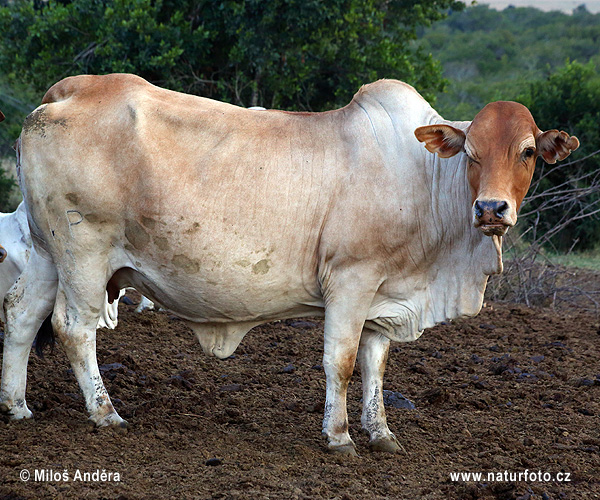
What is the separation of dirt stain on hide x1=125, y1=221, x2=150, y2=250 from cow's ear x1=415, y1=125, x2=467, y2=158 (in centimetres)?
152

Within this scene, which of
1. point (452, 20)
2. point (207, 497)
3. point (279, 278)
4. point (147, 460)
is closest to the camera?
point (207, 497)

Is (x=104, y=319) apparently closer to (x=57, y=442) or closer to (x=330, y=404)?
(x=57, y=442)

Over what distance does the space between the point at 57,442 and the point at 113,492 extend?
2.47 ft

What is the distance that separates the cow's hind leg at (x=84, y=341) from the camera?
170 inches

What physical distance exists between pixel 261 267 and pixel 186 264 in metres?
0.40

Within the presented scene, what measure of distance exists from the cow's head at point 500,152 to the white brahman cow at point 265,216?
3.2 inches

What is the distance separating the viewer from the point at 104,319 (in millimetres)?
6059

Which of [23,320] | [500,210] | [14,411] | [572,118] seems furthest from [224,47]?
[500,210]

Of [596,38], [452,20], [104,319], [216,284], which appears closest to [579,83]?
[104,319]

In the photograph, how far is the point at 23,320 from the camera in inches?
177

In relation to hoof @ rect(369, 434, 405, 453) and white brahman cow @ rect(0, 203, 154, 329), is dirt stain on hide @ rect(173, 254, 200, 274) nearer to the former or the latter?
hoof @ rect(369, 434, 405, 453)

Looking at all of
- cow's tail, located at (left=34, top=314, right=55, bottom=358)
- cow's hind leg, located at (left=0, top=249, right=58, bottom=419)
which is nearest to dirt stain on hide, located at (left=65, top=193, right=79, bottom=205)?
cow's hind leg, located at (left=0, top=249, right=58, bottom=419)

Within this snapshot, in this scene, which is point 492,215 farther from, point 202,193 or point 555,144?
point 202,193

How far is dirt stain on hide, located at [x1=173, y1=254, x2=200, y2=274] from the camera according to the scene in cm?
409
